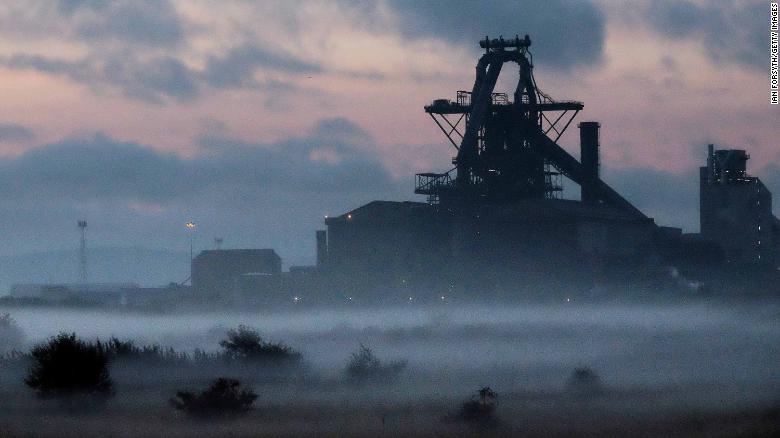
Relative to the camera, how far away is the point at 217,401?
158 ft

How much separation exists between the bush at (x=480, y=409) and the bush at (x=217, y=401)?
736cm

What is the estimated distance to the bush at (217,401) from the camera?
4759 centimetres

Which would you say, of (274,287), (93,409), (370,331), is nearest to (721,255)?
(274,287)

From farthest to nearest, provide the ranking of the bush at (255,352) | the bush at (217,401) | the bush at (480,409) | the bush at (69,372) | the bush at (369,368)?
the bush at (255,352) < the bush at (369,368) < the bush at (69,372) < the bush at (217,401) < the bush at (480,409)

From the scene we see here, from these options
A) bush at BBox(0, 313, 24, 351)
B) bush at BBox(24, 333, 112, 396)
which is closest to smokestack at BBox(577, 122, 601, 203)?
bush at BBox(0, 313, 24, 351)

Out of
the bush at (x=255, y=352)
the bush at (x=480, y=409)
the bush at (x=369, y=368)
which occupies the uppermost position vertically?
the bush at (x=255, y=352)

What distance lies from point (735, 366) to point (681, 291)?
2817 inches

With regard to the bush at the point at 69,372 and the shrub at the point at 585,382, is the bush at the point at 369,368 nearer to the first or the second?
the shrub at the point at 585,382

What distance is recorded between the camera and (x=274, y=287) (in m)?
152

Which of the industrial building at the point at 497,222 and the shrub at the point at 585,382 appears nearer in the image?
the shrub at the point at 585,382

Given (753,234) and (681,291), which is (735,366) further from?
(753,234)

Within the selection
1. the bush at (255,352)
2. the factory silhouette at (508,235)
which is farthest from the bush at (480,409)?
the factory silhouette at (508,235)

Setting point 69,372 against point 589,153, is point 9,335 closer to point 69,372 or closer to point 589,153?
point 69,372

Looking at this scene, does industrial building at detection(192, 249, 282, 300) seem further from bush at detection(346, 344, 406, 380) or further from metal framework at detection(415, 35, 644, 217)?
bush at detection(346, 344, 406, 380)
